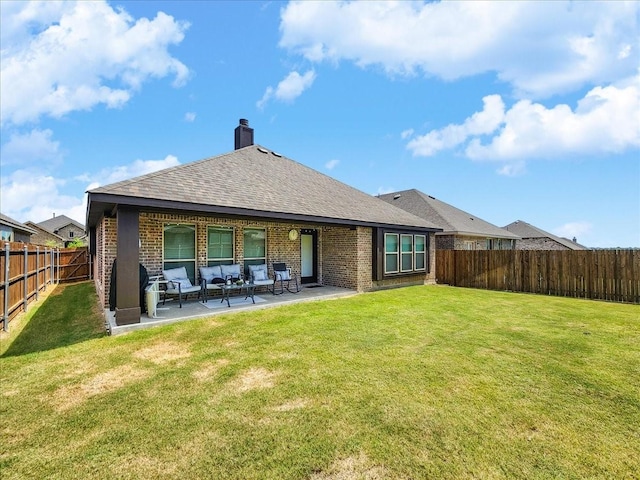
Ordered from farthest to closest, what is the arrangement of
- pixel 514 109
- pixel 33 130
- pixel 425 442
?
pixel 33 130 < pixel 514 109 < pixel 425 442

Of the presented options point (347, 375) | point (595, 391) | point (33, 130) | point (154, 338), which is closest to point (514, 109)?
point (595, 391)

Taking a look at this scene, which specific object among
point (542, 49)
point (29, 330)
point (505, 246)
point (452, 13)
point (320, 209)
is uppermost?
point (452, 13)

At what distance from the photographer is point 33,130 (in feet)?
60.6

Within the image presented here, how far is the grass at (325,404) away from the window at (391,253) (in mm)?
6172

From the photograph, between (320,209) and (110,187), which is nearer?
(110,187)

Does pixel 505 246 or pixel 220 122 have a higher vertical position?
pixel 220 122

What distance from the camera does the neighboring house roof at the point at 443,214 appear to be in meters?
17.4

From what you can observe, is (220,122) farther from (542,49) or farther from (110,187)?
(542,49)

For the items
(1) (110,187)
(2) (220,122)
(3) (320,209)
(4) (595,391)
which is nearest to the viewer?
(4) (595,391)

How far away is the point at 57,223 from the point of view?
166 feet

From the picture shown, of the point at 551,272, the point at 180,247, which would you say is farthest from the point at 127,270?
the point at 551,272

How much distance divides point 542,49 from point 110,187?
11.1 m

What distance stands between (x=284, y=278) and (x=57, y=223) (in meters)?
57.6


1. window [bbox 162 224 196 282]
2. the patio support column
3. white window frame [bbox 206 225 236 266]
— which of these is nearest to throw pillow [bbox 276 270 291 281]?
white window frame [bbox 206 225 236 266]
